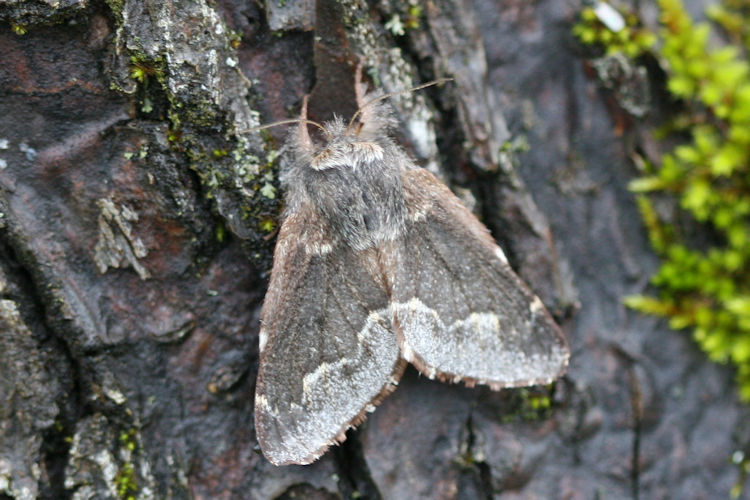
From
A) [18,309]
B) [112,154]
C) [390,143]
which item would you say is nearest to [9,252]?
[18,309]

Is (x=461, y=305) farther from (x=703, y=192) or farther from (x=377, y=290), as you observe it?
(x=703, y=192)

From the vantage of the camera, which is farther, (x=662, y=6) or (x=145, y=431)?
(x=662, y=6)

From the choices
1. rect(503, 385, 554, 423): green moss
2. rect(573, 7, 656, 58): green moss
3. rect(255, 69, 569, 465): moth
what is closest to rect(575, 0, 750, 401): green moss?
rect(573, 7, 656, 58): green moss

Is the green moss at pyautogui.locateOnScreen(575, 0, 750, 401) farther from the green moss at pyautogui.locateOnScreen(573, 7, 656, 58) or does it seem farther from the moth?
the moth

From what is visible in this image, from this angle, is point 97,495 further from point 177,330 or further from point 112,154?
point 112,154

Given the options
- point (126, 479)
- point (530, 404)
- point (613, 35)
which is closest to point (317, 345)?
point (126, 479)

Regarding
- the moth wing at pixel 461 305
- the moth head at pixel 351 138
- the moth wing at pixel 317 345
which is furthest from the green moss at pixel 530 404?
the moth head at pixel 351 138

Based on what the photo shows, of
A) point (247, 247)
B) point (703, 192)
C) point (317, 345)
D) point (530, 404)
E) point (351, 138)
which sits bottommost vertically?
point (530, 404)

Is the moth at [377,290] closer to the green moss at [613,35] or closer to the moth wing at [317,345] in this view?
the moth wing at [317,345]
